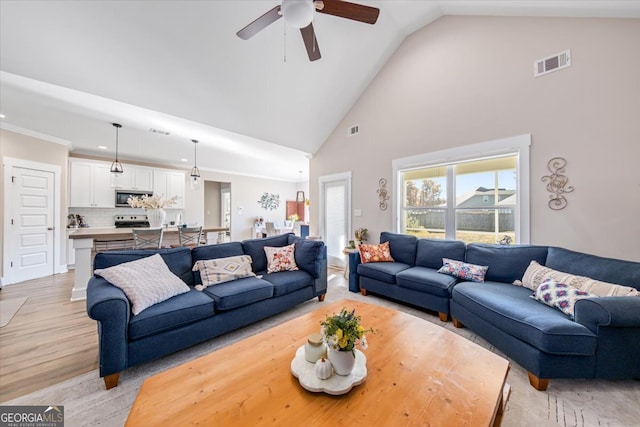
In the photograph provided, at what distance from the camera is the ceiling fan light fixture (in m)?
1.72

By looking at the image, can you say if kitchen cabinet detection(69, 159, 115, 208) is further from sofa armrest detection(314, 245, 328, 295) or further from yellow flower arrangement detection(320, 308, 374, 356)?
yellow flower arrangement detection(320, 308, 374, 356)

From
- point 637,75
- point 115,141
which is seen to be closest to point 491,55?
point 637,75

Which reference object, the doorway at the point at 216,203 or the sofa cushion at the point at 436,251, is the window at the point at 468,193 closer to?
the sofa cushion at the point at 436,251

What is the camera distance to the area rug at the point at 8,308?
269 centimetres

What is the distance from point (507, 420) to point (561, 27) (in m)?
4.04

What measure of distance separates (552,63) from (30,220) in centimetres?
853

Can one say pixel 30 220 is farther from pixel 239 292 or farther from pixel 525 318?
pixel 525 318

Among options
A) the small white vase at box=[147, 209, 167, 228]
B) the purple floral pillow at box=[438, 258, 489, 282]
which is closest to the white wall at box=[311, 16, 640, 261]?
the purple floral pillow at box=[438, 258, 489, 282]

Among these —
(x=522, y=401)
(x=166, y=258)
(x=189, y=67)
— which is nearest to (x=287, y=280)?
(x=166, y=258)

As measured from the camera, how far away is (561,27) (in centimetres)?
270

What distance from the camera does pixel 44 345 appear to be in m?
2.23

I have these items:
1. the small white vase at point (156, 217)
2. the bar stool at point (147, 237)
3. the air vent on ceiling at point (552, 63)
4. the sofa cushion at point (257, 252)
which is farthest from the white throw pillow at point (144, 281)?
the air vent on ceiling at point (552, 63)

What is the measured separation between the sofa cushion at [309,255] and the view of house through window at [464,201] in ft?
6.41

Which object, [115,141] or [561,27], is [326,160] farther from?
[115,141]
